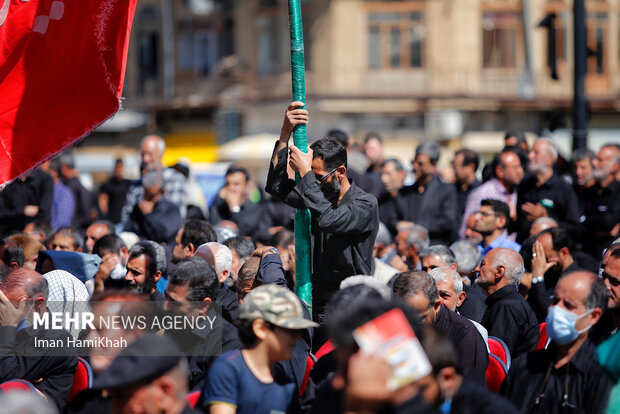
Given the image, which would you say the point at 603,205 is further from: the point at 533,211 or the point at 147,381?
the point at 147,381

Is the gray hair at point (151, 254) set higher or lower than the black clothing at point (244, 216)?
higher

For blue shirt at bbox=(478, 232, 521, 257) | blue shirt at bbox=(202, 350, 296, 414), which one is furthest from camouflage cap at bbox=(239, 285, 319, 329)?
blue shirt at bbox=(478, 232, 521, 257)

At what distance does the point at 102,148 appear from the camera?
3136cm

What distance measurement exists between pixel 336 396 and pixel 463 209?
6.81 meters

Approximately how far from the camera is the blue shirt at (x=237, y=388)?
4.69 m

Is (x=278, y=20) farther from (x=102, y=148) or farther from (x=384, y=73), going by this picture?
(x=102, y=148)

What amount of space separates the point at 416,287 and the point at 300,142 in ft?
4.08

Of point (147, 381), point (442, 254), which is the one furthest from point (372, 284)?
point (442, 254)

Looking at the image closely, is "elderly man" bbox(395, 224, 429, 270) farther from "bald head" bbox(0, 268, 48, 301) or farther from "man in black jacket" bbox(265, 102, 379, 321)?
"bald head" bbox(0, 268, 48, 301)

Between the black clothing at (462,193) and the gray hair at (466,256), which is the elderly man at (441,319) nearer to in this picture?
the gray hair at (466,256)

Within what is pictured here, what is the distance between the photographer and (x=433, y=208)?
420 inches

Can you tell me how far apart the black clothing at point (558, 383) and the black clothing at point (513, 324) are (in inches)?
49.3

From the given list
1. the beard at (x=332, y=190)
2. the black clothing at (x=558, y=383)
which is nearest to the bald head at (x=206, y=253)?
the beard at (x=332, y=190)

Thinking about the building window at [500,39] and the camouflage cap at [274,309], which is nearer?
the camouflage cap at [274,309]
